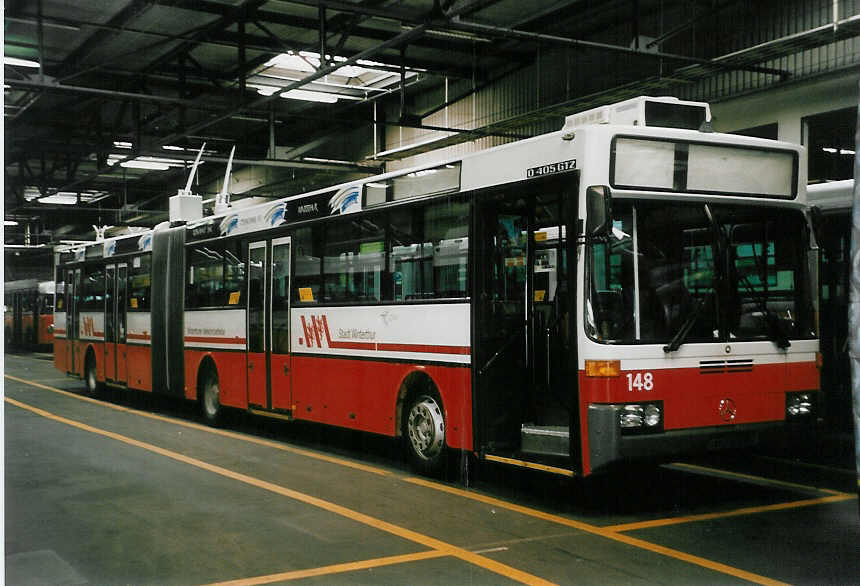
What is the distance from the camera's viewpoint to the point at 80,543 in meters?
7.30

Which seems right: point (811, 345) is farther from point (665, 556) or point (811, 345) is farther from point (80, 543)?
point (80, 543)

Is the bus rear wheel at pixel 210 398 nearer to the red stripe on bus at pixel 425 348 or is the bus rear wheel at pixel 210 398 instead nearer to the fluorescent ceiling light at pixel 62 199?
the red stripe on bus at pixel 425 348

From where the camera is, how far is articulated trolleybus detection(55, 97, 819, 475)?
7.91m

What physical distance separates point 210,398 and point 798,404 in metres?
9.73

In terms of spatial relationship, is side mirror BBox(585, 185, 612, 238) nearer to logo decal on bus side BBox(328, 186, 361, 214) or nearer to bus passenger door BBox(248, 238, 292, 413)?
logo decal on bus side BBox(328, 186, 361, 214)

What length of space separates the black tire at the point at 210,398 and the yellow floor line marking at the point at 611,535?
19.9 feet

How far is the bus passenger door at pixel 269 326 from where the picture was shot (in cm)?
1313

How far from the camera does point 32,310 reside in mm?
44625

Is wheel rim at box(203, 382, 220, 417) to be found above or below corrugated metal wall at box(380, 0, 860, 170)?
below

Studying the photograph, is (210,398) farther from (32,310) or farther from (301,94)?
(32,310)

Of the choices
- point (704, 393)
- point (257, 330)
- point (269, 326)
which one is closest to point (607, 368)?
point (704, 393)

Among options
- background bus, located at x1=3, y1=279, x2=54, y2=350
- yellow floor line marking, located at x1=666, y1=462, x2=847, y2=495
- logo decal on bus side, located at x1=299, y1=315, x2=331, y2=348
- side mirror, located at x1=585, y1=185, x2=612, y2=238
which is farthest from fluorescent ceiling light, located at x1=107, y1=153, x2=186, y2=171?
side mirror, located at x1=585, y1=185, x2=612, y2=238

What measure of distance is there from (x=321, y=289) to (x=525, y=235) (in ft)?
12.9

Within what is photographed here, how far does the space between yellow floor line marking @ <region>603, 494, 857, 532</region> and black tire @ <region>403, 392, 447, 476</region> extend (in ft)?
8.59
